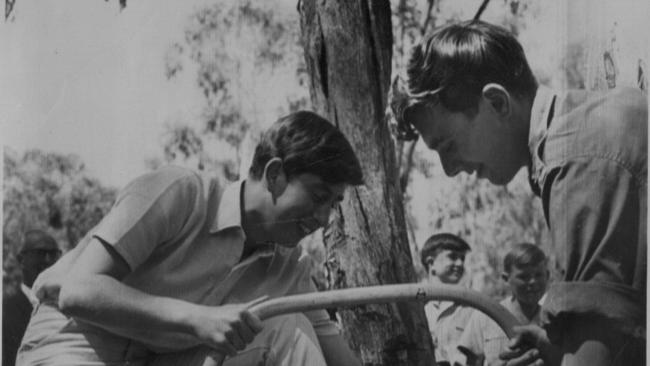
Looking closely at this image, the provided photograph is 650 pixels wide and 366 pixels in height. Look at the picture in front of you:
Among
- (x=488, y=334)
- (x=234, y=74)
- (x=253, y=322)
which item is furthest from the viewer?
(x=234, y=74)

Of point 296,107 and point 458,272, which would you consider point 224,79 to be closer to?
point 296,107

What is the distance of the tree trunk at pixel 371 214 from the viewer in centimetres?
400

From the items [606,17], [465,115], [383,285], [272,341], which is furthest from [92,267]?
[606,17]

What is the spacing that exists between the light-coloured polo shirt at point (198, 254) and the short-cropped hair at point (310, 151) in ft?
0.43

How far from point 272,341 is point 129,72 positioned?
0.96 meters

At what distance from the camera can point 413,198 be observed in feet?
13.2

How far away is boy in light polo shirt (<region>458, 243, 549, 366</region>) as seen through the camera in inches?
152

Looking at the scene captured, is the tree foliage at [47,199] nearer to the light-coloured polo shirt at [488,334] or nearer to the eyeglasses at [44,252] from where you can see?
the eyeglasses at [44,252]

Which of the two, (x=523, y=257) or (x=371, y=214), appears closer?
(x=523, y=257)

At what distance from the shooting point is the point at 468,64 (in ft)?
12.9

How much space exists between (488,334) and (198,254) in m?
0.78

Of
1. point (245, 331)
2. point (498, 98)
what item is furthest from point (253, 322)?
point (498, 98)

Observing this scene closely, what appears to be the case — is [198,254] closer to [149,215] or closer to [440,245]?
[149,215]

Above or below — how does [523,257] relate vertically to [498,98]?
below
